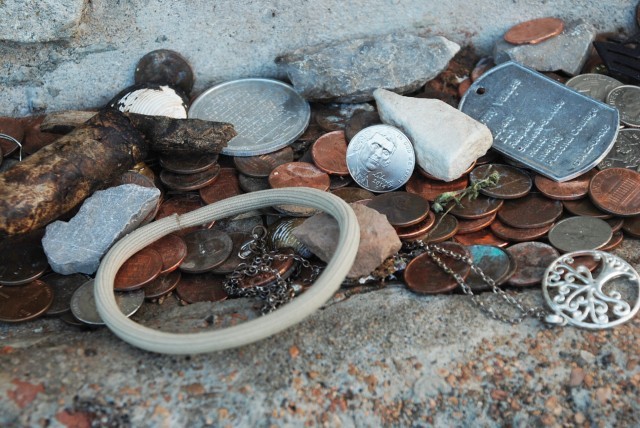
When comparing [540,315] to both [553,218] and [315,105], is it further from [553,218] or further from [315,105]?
[315,105]

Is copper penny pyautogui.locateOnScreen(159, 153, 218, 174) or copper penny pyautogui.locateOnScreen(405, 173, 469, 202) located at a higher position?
copper penny pyautogui.locateOnScreen(159, 153, 218, 174)

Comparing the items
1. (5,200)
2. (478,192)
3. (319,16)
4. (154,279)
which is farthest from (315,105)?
(5,200)

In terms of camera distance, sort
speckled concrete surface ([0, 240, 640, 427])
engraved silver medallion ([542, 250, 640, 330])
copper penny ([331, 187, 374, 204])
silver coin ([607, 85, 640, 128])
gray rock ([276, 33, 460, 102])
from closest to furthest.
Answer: speckled concrete surface ([0, 240, 640, 427]), engraved silver medallion ([542, 250, 640, 330]), copper penny ([331, 187, 374, 204]), silver coin ([607, 85, 640, 128]), gray rock ([276, 33, 460, 102])

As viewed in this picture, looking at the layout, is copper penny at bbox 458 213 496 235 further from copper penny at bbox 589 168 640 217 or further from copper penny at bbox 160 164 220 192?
copper penny at bbox 160 164 220 192

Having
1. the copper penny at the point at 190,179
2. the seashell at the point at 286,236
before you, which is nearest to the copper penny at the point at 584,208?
the seashell at the point at 286,236

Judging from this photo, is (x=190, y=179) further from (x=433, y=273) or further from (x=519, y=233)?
(x=519, y=233)

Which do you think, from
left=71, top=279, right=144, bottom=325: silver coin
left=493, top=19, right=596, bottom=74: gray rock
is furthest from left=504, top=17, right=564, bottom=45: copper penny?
left=71, top=279, right=144, bottom=325: silver coin

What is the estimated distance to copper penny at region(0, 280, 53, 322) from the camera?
2938 mm

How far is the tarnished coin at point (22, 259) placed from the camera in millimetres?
3062

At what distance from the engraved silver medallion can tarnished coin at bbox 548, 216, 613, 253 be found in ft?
0.28

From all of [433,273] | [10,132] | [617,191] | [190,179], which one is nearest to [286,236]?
[190,179]

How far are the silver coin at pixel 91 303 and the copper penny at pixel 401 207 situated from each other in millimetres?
1179

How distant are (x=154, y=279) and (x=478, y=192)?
1.62m

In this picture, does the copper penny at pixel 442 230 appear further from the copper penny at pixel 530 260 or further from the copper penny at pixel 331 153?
the copper penny at pixel 331 153
